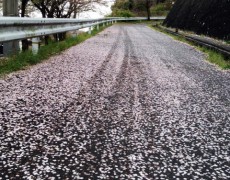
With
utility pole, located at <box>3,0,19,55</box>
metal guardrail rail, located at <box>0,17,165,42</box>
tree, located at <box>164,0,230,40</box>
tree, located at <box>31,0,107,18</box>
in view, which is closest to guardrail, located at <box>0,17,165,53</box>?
metal guardrail rail, located at <box>0,17,165,42</box>

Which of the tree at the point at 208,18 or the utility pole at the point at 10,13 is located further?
the tree at the point at 208,18

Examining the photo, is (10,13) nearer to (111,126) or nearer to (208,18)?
(111,126)

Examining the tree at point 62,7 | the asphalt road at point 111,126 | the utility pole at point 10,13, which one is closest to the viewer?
the asphalt road at point 111,126

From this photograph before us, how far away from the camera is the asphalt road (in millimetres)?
2600

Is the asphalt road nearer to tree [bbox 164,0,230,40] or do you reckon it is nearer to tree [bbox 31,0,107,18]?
tree [bbox 164,0,230,40]

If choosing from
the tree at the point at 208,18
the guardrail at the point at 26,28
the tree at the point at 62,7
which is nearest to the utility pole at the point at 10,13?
the guardrail at the point at 26,28

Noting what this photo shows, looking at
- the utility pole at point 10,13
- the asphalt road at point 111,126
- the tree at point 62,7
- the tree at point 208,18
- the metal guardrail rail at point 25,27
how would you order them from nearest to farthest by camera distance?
1. the asphalt road at point 111,126
2. the metal guardrail rail at point 25,27
3. the utility pole at point 10,13
4. the tree at point 208,18
5. the tree at point 62,7

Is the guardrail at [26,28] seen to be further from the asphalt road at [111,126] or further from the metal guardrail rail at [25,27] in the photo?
the asphalt road at [111,126]

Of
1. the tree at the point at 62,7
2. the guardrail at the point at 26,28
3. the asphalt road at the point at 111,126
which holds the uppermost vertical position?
the tree at the point at 62,7

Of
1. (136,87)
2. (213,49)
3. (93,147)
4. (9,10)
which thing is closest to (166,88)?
(136,87)

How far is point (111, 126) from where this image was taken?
365 cm

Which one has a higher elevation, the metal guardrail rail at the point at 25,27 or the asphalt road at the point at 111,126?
the metal guardrail rail at the point at 25,27

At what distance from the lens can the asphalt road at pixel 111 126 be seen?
2.60m

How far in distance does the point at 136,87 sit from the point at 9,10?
547cm
